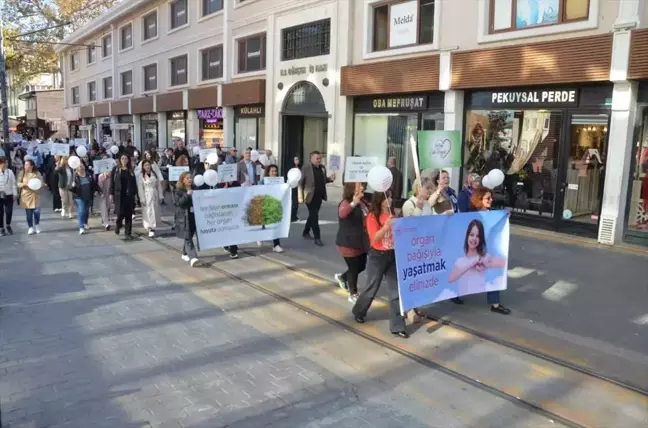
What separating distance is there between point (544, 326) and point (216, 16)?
21.6 meters

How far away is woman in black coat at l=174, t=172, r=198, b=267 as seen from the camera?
9.39m

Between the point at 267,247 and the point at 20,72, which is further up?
the point at 20,72

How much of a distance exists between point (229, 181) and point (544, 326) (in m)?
7.84

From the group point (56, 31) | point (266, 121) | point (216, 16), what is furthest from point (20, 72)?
point (266, 121)

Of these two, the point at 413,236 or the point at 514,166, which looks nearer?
the point at 413,236

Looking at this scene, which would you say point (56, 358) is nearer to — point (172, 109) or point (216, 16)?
point (216, 16)

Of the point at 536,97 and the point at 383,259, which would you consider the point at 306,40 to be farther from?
the point at 383,259

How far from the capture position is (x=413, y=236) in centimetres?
594

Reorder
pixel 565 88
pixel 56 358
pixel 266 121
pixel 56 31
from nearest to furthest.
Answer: pixel 56 358, pixel 565 88, pixel 266 121, pixel 56 31

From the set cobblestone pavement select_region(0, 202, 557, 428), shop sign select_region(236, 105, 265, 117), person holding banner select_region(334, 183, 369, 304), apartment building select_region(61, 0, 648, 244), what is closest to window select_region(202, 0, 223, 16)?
apartment building select_region(61, 0, 648, 244)

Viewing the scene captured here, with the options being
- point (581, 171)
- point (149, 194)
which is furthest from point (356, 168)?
point (581, 171)

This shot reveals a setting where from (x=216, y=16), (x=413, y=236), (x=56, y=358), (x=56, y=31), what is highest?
(x=56, y=31)

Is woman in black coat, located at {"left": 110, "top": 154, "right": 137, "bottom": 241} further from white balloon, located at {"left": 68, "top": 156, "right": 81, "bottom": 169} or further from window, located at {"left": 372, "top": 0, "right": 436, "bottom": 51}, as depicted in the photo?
window, located at {"left": 372, "top": 0, "right": 436, "bottom": 51}

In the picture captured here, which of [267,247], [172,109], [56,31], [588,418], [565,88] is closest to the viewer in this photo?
[588,418]
